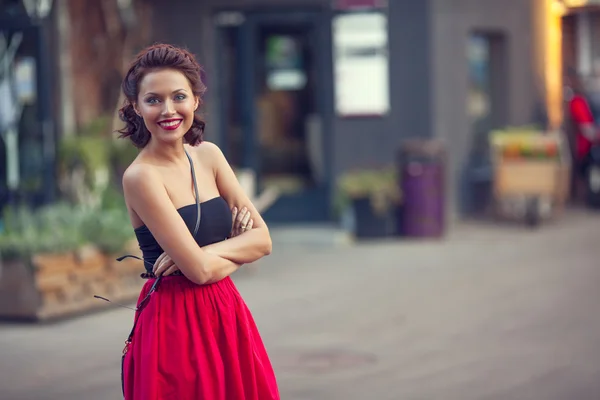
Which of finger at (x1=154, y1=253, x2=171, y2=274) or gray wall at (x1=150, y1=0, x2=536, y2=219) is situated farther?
gray wall at (x1=150, y1=0, x2=536, y2=219)

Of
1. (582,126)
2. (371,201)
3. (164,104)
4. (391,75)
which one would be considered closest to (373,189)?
(371,201)

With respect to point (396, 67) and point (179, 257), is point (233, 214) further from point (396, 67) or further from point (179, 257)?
point (396, 67)

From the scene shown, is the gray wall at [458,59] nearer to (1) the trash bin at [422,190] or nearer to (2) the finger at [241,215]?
(1) the trash bin at [422,190]

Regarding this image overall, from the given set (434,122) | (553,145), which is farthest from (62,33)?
(553,145)

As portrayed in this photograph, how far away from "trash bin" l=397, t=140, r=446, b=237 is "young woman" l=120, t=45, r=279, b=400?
10501 millimetres

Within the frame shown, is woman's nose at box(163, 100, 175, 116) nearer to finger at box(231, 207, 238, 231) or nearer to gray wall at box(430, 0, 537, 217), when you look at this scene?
finger at box(231, 207, 238, 231)

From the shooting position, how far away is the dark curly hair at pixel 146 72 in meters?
3.70

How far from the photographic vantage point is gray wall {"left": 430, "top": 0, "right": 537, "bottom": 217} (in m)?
16.1

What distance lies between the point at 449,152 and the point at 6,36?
6.46m

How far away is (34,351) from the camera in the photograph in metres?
8.13

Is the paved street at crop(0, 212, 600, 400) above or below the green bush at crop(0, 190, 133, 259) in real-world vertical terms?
below

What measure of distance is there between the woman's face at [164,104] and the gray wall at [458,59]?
40.9ft

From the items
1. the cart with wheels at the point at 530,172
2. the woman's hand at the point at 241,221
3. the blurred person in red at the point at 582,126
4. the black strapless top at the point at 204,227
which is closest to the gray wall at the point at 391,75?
the cart with wheels at the point at 530,172

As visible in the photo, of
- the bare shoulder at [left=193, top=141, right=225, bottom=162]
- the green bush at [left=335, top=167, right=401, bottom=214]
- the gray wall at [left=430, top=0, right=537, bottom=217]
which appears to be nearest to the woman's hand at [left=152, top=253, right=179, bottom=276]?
the bare shoulder at [left=193, top=141, right=225, bottom=162]
